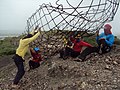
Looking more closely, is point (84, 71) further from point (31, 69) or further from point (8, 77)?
point (8, 77)

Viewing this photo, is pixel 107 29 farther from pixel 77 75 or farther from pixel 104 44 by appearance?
pixel 77 75

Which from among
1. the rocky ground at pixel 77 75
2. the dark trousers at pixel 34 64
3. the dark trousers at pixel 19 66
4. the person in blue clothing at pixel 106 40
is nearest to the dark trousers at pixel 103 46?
the person in blue clothing at pixel 106 40

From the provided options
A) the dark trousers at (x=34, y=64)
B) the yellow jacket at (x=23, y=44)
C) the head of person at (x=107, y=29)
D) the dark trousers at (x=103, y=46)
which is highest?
the head of person at (x=107, y=29)

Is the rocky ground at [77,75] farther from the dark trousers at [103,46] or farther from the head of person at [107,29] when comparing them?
the head of person at [107,29]

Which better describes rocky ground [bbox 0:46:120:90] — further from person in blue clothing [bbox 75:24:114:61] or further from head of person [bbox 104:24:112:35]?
head of person [bbox 104:24:112:35]

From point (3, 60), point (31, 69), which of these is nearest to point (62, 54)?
point (31, 69)

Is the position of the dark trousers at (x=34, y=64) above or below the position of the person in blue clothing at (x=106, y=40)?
below

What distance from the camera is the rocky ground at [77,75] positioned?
7105 millimetres

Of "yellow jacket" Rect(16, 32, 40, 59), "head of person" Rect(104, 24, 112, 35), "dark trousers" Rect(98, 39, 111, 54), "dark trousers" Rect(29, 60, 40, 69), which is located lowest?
"dark trousers" Rect(29, 60, 40, 69)

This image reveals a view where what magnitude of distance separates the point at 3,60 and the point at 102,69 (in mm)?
7878

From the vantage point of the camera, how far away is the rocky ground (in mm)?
7105

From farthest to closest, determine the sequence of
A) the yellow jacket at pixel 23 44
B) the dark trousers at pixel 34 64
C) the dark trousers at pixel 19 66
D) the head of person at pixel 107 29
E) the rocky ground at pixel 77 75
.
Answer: the dark trousers at pixel 34 64
the head of person at pixel 107 29
the dark trousers at pixel 19 66
the yellow jacket at pixel 23 44
the rocky ground at pixel 77 75

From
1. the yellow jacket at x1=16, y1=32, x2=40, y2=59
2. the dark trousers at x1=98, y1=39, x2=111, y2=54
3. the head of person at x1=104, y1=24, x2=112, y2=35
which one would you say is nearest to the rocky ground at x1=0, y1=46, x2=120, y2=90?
the dark trousers at x1=98, y1=39, x2=111, y2=54

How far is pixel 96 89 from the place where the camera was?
685 cm
